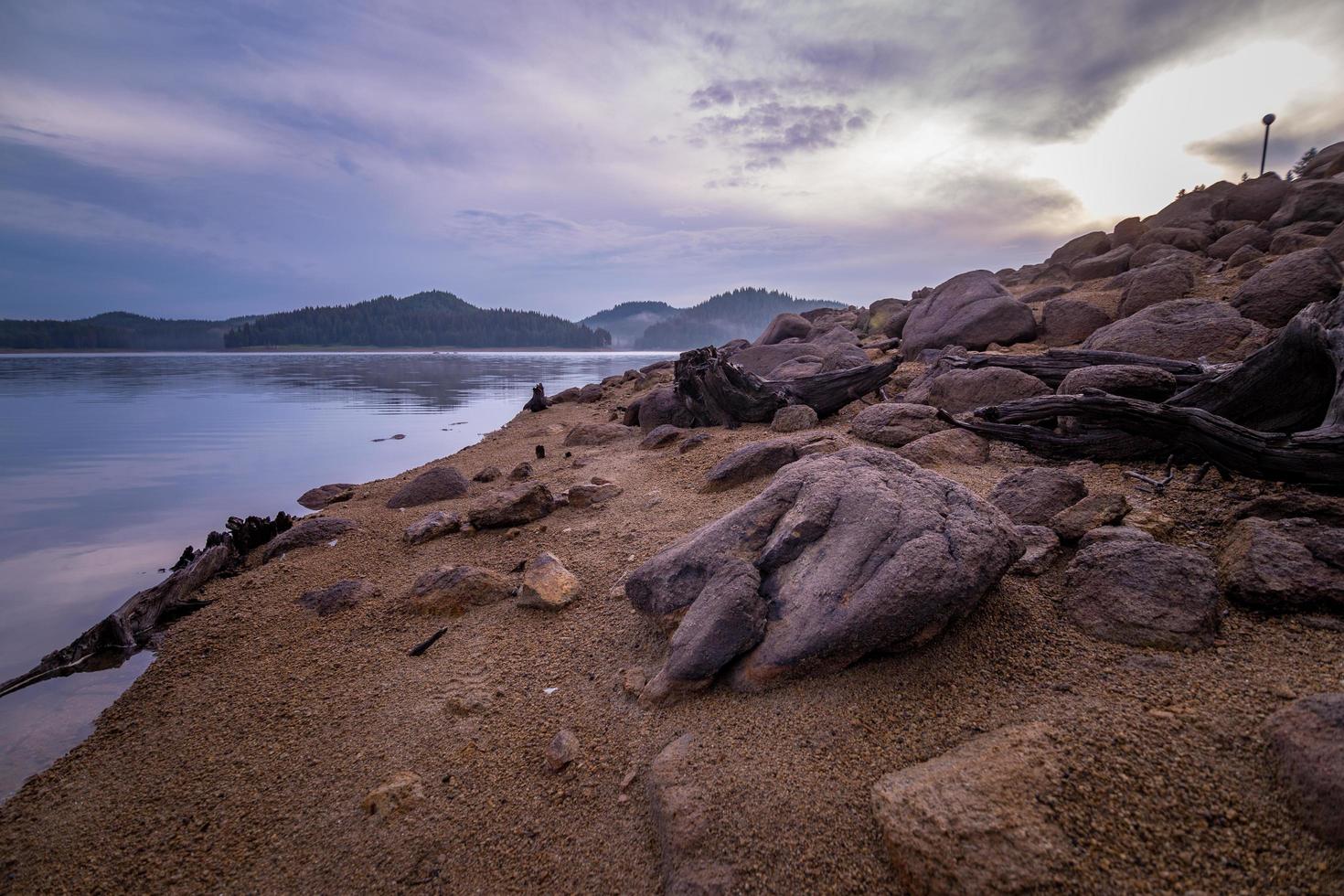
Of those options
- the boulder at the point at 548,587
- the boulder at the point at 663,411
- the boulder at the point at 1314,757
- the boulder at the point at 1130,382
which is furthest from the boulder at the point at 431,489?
the boulder at the point at 1314,757

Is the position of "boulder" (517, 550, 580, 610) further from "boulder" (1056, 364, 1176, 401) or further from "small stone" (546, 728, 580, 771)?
"boulder" (1056, 364, 1176, 401)

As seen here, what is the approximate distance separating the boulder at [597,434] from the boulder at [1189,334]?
8415 millimetres

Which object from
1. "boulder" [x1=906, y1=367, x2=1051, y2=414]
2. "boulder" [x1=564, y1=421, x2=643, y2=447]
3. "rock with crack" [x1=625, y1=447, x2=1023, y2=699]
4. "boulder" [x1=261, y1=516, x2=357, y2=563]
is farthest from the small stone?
"boulder" [x1=564, y1=421, x2=643, y2=447]

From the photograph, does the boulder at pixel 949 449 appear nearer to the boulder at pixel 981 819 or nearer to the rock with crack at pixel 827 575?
the rock with crack at pixel 827 575

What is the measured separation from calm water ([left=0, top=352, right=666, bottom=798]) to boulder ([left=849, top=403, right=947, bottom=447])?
8.03 meters

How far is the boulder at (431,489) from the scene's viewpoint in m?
8.42

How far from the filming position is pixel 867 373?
1036 cm

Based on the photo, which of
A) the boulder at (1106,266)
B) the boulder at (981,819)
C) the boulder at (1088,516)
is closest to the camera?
the boulder at (981,819)

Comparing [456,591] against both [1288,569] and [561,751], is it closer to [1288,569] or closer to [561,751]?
[561,751]

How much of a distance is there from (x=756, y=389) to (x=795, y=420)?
50.0 inches

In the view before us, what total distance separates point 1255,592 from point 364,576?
6911 millimetres

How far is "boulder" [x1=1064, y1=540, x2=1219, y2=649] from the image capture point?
282 cm

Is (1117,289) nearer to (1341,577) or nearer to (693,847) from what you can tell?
(1341,577)

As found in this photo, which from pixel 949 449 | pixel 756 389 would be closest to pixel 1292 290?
pixel 949 449
